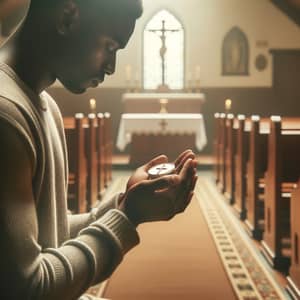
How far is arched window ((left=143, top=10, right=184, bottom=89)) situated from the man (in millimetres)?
13630

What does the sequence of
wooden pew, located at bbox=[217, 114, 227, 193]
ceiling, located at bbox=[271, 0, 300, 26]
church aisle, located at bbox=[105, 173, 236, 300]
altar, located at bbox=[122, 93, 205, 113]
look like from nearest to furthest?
church aisle, located at bbox=[105, 173, 236, 300] → wooden pew, located at bbox=[217, 114, 227, 193] → altar, located at bbox=[122, 93, 205, 113] → ceiling, located at bbox=[271, 0, 300, 26]

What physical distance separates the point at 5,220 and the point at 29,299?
0.52ft

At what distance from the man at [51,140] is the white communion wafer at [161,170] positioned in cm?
4

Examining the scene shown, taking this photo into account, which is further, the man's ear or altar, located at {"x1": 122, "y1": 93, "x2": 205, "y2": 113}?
altar, located at {"x1": 122, "y1": 93, "x2": 205, "y2": 113}

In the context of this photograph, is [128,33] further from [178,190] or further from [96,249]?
[96,249]

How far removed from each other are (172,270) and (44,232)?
3101 millimetres

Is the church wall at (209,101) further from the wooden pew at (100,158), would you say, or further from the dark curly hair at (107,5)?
the dark curly hair at (107,5)

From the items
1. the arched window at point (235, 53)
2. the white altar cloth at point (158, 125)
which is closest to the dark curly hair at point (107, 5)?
the white altar cloth at point (158, 125)

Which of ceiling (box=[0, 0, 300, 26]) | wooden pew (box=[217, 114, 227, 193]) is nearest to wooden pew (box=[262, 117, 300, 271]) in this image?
wooden pew (box=[217, 114, 227, 193])

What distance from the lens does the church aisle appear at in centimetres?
375

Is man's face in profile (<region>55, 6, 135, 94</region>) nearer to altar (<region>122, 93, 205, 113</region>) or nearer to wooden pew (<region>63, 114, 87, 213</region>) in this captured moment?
wooden pew (<region>63, 114, 87, 213</region>)

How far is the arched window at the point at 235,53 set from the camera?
47.4ft

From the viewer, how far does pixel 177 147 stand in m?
11.0

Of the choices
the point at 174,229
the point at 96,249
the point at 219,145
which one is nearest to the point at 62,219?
the point at 96,249
